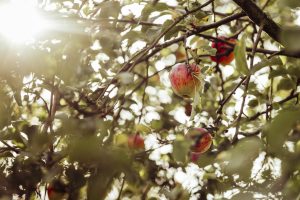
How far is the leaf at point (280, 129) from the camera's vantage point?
0.51 metres

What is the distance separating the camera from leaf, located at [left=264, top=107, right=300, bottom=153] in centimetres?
Result: 51

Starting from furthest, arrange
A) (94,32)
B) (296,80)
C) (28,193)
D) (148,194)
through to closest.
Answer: (148,194), (94,32), (296,80), (28,193)

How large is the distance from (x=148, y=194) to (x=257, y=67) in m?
1.53

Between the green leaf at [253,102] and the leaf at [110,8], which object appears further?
the green leaf at [253,102]

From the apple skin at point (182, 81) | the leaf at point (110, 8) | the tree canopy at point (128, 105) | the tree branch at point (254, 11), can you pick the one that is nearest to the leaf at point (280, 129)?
the tree canopy at point (128, 105)

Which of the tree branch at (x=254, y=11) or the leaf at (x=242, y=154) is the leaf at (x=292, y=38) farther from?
the tree branch at (x=254, y=11)

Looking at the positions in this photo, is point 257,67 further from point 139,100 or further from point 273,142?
point 139,100

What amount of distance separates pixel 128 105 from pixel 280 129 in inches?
60.9

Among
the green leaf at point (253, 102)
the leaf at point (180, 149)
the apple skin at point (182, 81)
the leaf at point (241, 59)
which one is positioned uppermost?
the green leaf at point (253, 102)

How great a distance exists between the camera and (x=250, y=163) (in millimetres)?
584

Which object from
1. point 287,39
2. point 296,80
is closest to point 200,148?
point 296,80

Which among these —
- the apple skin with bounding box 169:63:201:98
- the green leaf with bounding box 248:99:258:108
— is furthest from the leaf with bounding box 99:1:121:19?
the green leaf with bounding box 248:99:258:108

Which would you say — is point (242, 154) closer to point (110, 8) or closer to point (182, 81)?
point (182, 81)

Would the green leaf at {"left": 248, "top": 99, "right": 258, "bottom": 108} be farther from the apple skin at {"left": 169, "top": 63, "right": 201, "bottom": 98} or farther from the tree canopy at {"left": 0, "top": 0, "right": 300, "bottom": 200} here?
the apple skin at {"left": 169, "top": 63, "right": 201, "bottom": 98}
